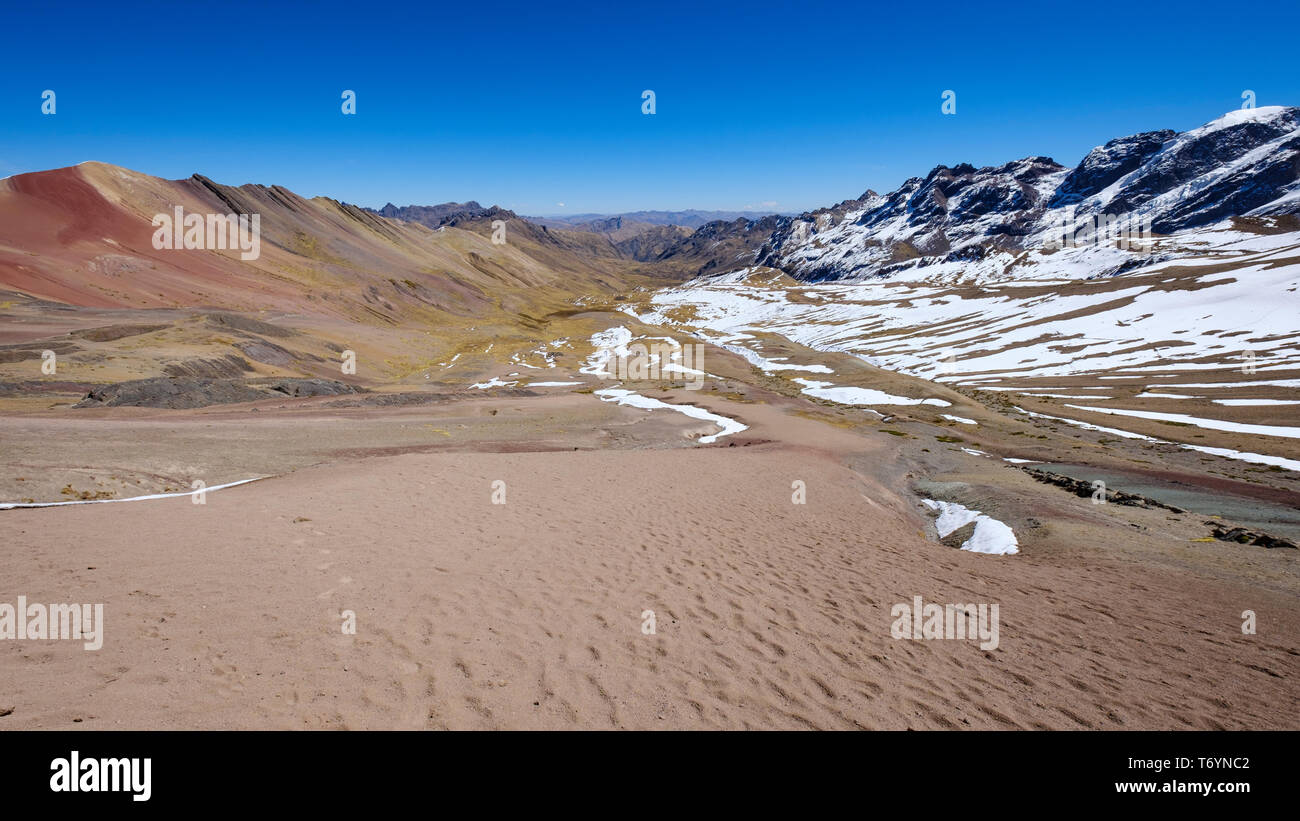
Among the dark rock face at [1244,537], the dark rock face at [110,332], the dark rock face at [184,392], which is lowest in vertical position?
the dark rock face at [1244,537]

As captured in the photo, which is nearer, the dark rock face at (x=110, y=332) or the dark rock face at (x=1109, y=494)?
the dark rock face at (x=1109, y=494)

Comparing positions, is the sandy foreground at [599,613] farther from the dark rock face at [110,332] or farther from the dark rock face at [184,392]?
the dark rock face at [110,332]

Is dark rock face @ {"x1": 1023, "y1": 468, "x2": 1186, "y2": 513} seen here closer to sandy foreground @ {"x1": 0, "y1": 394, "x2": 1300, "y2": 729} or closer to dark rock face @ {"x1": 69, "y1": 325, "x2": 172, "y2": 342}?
sandy foreground @ {"x1": 0, "y1": 394, "x2": 1300, "y2": 729}

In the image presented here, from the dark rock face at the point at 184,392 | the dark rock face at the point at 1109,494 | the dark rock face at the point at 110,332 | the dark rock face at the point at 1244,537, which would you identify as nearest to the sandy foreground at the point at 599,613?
the dark rock face at the point at 1244,537

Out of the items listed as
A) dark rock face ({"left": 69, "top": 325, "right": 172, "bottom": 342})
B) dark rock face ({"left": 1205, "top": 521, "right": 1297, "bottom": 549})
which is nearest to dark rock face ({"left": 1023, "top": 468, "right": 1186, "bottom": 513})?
dark rock face ({"left": 1205, "top": 521, "right": 1297, "bottom": 549})
